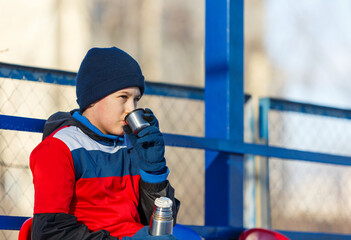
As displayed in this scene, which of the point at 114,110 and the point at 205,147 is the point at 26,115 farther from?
the point at 114,110

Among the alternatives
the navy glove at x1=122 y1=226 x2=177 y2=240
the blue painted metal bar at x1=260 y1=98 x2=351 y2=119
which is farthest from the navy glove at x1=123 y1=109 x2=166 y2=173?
the blue painted metal bar at x1=260 y1=98 x2=351 y2=119

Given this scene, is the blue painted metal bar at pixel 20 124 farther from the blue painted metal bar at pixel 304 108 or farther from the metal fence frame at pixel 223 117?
the blue painted metal bar at pixel 304 108

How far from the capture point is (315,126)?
17.1ft

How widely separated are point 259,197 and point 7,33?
311 centimetres

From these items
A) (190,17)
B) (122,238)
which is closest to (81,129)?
(122,238)

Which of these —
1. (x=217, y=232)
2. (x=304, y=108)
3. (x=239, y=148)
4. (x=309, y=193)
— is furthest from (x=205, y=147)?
(x=309, y=193)

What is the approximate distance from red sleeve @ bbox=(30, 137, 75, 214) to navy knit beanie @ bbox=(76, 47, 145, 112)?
0.90 feet

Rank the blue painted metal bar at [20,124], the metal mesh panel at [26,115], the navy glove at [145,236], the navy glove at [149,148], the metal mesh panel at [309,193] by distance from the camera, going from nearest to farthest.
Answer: the navy glove at [145,236] < the navy glove at [149,148] < the blue painted metal bar at [20,124] < the metal mesh panel at [26,115] < the metal mesh panel at [309,193]

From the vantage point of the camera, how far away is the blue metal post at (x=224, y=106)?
11.2 ft

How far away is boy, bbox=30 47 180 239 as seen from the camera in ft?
6.62

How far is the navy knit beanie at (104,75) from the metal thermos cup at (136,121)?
0.47 feet

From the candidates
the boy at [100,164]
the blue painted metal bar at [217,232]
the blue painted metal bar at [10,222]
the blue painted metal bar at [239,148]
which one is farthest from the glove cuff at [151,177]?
the blue painted metal bar at [217,232]

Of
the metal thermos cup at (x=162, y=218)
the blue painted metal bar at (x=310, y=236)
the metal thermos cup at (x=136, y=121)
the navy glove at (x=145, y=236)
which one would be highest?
the metal thermos cup at (x=136, y=121)

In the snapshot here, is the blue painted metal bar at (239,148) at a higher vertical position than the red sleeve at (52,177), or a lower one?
higher
